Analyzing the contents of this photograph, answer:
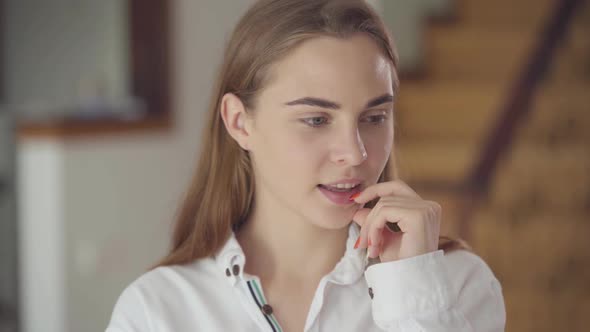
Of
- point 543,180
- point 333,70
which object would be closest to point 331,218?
point 333,70

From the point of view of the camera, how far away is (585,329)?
3545 mm

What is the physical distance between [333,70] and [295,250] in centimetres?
40

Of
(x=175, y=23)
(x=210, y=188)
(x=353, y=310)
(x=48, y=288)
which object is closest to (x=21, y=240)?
(x=48, y=288)

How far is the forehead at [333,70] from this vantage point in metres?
1.46

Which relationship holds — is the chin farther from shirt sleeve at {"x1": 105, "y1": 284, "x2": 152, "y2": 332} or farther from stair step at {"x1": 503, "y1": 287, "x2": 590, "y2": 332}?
stair step at {"x1": 503, "y1": 287, "x2": 590, "y2": 332}

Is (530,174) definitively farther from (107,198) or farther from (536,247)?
(107,198)

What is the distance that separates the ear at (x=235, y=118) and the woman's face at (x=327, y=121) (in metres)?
0.09

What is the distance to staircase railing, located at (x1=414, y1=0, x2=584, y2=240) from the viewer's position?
3.13 metres

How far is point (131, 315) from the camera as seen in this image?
158 cm

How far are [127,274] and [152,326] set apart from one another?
255 cm

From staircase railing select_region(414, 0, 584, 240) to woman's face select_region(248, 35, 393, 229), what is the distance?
5.50 ft

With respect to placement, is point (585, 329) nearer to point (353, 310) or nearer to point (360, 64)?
point (353, 310)

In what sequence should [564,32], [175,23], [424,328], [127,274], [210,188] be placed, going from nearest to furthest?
[424,328]
[210,188]
[564,32]
[127,274]
[175,23]

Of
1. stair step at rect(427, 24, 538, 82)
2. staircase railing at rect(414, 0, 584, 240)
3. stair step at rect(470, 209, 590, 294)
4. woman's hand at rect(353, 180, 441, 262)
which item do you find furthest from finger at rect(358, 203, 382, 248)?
stair step at rect(427, 24, 538, 82)
